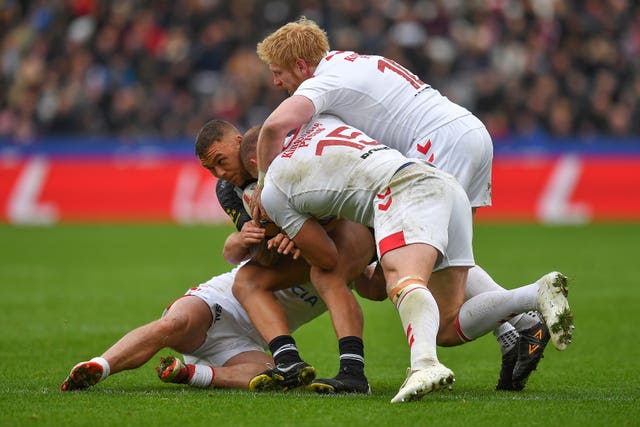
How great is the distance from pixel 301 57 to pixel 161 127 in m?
15.9

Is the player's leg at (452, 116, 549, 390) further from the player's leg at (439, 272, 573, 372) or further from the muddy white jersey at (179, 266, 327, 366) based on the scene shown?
the muddy white jersey at (179, 266, 327, 366)

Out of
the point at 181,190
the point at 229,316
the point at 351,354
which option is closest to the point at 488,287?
the point at 351,354

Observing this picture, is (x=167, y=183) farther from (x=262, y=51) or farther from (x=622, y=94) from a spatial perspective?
(x=262, y=51)

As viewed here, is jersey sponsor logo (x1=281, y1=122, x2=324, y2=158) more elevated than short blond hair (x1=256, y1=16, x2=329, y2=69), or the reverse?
short blond hair (x1=256, y1=16, x2=329, y2=69)

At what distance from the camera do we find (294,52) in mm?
7008

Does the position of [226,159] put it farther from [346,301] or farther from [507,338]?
[507,338]

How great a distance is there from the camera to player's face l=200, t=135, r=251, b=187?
6.96 m

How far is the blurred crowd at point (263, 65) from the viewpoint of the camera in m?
20.8

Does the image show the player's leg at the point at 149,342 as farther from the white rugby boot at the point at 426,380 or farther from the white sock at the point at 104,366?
the white rugby boot at the point at 426,380

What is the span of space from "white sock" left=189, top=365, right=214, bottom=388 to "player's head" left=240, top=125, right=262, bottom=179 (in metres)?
1.28

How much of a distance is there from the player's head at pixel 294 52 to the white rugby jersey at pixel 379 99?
0.12 metres

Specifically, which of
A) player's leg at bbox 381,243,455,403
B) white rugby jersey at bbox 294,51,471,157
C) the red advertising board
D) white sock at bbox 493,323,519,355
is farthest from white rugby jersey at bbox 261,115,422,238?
the red advertising board

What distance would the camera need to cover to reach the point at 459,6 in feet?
76.4

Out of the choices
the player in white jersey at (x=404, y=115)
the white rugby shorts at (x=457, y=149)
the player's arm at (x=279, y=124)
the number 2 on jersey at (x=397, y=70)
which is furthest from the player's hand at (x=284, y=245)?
the number 2 on jersey at (x=397, y=70)
